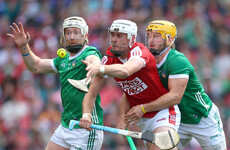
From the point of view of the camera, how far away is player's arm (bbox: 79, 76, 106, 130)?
5.71 meters

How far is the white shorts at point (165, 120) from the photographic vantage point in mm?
5938

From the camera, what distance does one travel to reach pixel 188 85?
625 cm

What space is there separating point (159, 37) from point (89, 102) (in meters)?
1.25

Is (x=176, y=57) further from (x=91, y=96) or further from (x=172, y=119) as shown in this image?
(x=91, y=96)

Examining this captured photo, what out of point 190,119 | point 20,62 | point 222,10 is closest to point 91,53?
point 190,119

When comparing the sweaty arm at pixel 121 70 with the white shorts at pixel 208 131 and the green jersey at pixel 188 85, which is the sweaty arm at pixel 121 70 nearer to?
the green jersey at pixel 188 85

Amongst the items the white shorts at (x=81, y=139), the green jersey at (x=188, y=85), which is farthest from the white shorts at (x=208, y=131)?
the white shorts at (x=81, y=139)

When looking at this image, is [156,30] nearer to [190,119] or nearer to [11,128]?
[190,119]

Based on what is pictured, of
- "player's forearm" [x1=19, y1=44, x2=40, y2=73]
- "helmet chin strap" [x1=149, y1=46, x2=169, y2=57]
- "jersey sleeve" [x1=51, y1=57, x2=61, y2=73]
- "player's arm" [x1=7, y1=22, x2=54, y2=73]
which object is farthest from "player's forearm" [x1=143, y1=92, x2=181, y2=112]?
"player's forearm" [x1=19, y1=44, x2=40, y2=73]

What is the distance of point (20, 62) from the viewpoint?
11430 millimetres

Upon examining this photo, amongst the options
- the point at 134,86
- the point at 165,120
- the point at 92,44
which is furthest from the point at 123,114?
the point at 92,44

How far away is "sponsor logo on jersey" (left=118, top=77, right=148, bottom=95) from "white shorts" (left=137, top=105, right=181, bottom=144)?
1.32 ft

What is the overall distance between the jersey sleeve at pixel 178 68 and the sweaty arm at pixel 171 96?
6 centimetres

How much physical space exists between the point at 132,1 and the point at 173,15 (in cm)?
117
